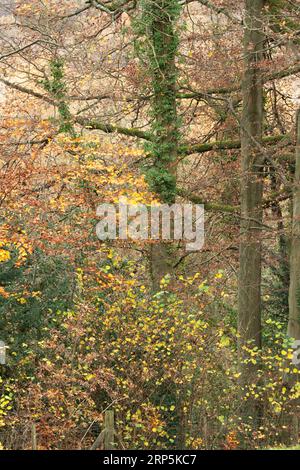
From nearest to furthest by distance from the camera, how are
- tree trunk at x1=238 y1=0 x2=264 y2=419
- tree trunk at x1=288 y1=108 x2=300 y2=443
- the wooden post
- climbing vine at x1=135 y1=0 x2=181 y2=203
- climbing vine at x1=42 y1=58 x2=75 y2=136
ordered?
the wooden post < tree trunk at x1=288 y1=108 x2=300 y2=443 < tree trunk at x1=238 y1=0 x2=264 y2=419 < climbing vine at x1=135 y1=0 x2=181 y2=203 < climbing vine at x1=42 y1=58 x2=75 y2=136

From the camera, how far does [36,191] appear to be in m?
15.0

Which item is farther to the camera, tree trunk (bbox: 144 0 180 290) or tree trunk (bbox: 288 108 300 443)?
tree trunk (bbox: 144 0 180 290)

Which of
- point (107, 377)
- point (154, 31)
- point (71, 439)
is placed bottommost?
Answer: point (71, 439)

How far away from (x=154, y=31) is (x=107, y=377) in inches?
282

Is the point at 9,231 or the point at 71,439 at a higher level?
the point at 9,231

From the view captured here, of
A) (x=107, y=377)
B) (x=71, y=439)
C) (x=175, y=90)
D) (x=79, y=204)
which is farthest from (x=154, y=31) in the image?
(x=71, y=439)

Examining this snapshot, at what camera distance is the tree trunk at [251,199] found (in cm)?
1361

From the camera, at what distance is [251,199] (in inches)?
551

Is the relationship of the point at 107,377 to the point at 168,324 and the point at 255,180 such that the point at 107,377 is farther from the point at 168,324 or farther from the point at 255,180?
the point at 255,180

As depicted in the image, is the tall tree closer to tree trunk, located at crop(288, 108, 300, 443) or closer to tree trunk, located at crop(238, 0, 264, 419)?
tree trunk, located at crop(238, 0, 264, 419)

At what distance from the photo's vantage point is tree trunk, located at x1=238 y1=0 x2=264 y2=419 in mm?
13609

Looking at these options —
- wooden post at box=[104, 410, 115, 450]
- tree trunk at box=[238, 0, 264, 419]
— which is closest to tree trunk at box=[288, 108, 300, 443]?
tree trunk at box=[238, 0, 264, 419]

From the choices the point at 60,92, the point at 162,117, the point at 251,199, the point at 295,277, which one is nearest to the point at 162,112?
the point at 162,117

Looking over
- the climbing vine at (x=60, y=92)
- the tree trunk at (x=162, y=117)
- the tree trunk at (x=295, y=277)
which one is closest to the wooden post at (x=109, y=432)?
the tree trunk at (x=295, y=277)
